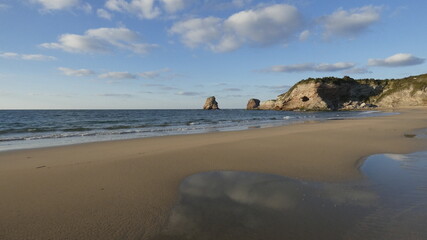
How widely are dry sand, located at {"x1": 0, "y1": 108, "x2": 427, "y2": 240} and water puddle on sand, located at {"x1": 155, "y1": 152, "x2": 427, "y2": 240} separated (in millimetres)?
459

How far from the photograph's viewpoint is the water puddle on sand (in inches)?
125

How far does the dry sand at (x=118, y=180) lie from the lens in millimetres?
3514

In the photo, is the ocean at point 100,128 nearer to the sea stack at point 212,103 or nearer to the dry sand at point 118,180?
the dry sand at point 118,180

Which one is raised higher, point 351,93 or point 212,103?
point 351,93

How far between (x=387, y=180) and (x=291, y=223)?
3.29 m

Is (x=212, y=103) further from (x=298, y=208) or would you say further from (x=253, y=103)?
(x=298, y=208)

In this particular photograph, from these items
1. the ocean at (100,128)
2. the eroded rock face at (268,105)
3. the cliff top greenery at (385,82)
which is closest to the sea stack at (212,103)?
the eroded rock face at (268,105)

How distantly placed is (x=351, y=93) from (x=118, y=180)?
382ft

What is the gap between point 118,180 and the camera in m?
5.70

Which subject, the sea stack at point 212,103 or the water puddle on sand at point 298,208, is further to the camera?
the sea stack at point 212,103

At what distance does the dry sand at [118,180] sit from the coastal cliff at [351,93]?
9552 centimetres

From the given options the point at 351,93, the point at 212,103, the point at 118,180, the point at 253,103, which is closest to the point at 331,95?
the point at 351,93

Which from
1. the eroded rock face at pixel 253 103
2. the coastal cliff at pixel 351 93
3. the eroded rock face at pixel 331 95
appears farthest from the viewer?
the eroded rock face at pixel 253 103

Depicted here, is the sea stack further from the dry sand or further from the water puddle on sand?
the water puddle on sand
